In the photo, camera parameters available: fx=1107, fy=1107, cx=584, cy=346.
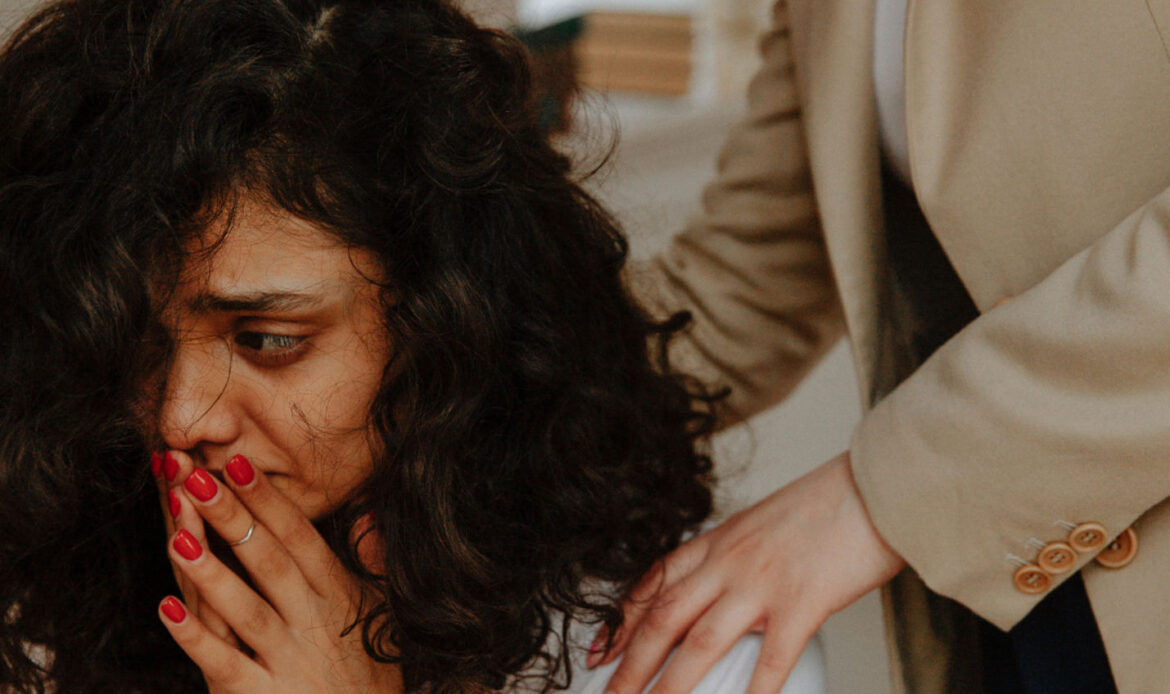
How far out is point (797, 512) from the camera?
100cm

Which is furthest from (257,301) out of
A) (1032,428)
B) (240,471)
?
(1032,428)

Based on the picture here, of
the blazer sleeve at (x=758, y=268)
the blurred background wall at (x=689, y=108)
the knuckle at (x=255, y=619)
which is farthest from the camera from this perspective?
the blurred background wall at (x=689, y=108)

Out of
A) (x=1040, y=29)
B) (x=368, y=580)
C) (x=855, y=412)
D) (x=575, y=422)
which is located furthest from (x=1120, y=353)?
(x=855, y=412)

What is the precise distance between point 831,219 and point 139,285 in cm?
64

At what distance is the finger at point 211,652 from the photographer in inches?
35.8

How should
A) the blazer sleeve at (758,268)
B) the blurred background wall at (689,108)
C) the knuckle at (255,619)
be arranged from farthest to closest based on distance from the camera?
1. the blurred background wall at (689,108)
2. the blazer sleeve at (758,268)
3. the knuckle at (255,619)

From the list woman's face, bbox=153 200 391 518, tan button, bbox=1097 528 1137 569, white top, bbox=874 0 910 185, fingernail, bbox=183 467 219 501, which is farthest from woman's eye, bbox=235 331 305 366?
tan button, bbox=1097 528 1137 569

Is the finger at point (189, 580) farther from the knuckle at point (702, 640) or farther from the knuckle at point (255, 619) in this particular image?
the knuckle at point (702, 640)

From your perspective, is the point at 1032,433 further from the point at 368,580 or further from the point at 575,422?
the point at 368,580

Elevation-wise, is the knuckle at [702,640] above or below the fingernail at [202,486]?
below

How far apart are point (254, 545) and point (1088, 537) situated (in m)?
0.69

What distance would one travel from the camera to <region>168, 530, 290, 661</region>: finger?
0.92 m

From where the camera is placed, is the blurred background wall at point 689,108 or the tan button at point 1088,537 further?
the blurred background wall at point 689,108

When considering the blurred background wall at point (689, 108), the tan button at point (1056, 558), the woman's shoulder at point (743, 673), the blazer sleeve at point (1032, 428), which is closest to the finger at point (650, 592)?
the woman's shoulder at point (743, 673)
